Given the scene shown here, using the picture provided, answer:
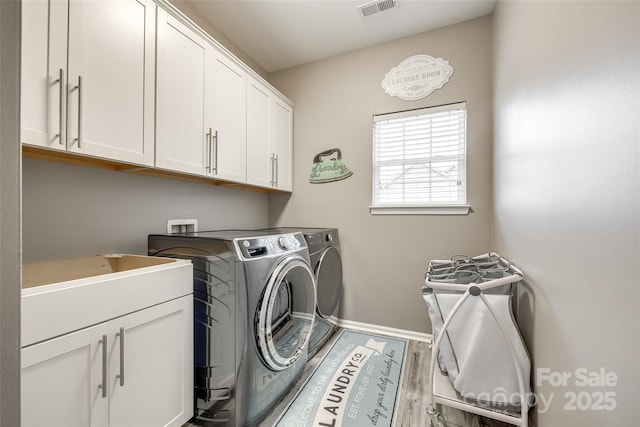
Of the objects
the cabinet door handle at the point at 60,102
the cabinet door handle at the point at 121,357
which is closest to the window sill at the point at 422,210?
the cabinet door handle at the point at 121,357

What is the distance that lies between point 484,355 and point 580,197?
0.89 metres

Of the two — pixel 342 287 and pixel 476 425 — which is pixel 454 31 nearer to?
pixel 342 287

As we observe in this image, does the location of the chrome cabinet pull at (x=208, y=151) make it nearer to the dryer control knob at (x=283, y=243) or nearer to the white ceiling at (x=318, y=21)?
the dryer control knob at (x=283, y=243)

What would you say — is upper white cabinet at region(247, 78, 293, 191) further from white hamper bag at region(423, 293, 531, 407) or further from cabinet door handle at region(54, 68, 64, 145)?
white hamper bag at region(423, 293, 531, 407)

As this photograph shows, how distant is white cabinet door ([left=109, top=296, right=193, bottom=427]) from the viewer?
1.04 metres

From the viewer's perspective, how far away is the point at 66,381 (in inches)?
35.5

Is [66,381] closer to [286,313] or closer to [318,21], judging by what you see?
[286,313]

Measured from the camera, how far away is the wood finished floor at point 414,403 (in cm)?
142

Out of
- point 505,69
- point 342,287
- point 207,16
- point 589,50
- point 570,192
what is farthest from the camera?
point 342,287

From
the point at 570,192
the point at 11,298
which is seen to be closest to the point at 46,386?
the point at 11,298

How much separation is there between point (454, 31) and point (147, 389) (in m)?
3.15

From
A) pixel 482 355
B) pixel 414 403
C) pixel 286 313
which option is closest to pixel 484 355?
pixel 482 355

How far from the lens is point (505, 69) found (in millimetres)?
1721

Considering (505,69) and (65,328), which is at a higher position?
(505,69)
